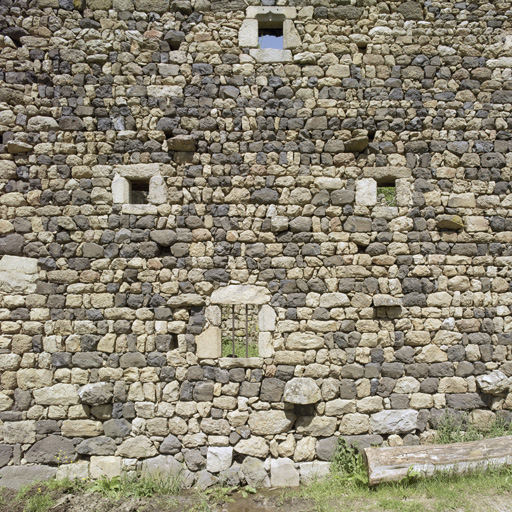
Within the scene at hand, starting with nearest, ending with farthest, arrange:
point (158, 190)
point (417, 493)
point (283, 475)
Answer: point (417, 493) < point (283, 475) < point (158, 190)

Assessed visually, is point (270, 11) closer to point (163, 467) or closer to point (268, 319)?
point (268, 319)

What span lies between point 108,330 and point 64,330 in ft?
1.68

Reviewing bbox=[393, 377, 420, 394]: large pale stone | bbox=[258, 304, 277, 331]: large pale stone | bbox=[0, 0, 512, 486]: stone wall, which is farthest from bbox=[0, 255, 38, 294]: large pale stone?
bbox=[393, 377, 420, 394]: large pale stone

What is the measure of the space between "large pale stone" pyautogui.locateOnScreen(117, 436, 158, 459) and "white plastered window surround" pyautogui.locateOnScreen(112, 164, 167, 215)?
8.67 feet

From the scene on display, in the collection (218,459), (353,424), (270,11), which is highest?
(270,11)

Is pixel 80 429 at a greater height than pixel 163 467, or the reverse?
pixel 80 429

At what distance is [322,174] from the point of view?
4.36 m

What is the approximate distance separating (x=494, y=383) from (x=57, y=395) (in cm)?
507

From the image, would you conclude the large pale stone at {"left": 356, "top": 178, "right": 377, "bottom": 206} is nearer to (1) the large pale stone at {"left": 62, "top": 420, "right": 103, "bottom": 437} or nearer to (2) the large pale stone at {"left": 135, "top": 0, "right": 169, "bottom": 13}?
(2) the large pale stone at {"left": 135, "top": 0, "right": 169, "bottom": 13}

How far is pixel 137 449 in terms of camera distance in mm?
4094

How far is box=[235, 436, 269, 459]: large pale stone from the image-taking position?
4.12 metres

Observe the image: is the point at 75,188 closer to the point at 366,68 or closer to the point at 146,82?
the point at 146,82

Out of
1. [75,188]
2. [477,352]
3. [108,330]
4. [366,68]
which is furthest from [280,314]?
[366,68]

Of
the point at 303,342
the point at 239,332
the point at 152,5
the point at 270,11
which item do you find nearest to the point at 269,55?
the point at 270,11
